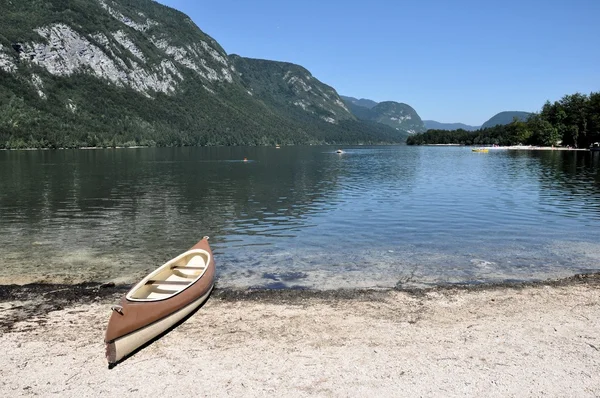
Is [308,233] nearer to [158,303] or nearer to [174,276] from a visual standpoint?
[174,276]

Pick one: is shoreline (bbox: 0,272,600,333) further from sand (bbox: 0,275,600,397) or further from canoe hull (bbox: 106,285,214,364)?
canoe hull (bbox: 106,285,214,364)

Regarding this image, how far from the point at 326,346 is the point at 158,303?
215 inches

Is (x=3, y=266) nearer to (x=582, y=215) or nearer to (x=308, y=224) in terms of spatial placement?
(x=308, y=224)

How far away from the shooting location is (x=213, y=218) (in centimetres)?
3809

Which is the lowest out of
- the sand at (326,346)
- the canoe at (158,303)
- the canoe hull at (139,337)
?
the sand at (326,346)

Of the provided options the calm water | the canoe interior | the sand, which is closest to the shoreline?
the sand

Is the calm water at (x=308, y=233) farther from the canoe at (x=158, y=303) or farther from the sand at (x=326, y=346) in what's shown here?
the sand at (x=326, y=346)

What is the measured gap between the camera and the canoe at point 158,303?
12.5 metres

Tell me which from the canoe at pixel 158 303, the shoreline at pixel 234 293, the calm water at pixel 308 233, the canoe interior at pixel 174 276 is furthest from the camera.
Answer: the calm water at pixel 308 233

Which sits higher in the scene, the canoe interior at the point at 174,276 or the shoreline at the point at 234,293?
the canoe interior at the point at 174,276

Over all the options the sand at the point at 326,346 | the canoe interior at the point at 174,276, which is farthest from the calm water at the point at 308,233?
the sand at the point at 326,346

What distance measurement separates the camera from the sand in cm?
1118

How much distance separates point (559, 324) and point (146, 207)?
38124mm

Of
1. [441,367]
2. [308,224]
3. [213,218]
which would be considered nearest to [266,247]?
[308,224]
